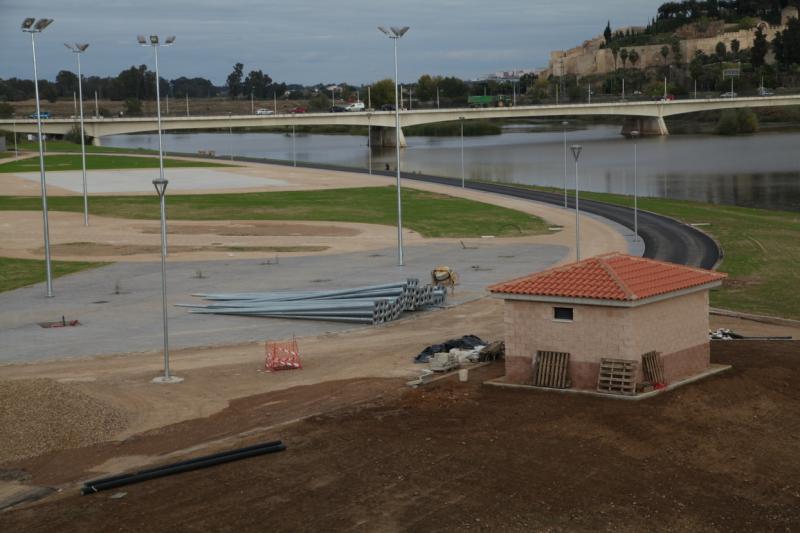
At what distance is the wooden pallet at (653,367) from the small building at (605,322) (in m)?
0.03

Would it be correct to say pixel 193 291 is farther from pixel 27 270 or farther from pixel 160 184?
pixel 160 184

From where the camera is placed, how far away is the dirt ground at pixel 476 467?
19609mm

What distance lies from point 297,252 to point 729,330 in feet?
94.7

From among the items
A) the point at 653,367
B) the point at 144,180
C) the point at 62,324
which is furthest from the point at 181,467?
the point at 144,180

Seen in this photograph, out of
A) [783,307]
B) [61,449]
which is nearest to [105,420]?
[61,449]

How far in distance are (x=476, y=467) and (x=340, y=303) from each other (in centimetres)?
1916

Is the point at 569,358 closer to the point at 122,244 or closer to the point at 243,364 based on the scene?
the point at 243,364

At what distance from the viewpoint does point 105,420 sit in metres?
26.5

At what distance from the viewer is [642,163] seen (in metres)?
132

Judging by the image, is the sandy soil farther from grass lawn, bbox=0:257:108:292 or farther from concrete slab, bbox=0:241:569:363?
concrete slab, bbox=0:241:569:363

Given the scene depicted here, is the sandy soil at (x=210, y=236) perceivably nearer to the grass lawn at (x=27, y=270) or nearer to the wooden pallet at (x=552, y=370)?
the grass lawn at (x=27, y=270)

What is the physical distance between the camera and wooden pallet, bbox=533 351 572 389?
91.0 ft

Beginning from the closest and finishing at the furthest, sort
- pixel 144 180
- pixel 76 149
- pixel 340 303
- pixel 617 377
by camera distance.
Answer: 1. pixel 617 377
2. pixel 340 303
3. pixel 144 180
4. pixel 76 149

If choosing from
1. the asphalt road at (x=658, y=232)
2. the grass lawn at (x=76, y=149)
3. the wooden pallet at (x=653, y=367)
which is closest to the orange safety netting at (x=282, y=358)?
the wooden pallet at (x=653, y=367)
